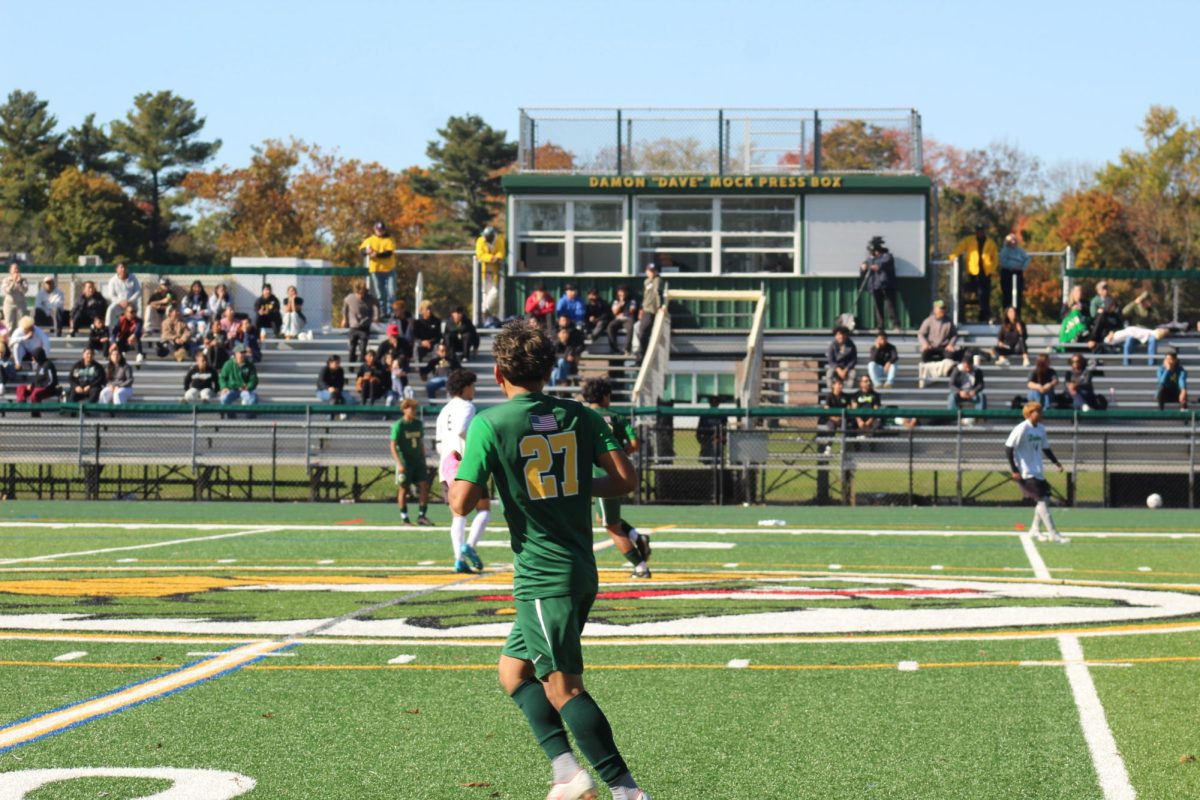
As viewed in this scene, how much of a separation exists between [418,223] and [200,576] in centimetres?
6366

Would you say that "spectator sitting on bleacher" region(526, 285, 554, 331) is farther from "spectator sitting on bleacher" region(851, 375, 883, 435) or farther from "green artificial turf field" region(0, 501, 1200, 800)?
"green artificial turf field" region(0, 501, 1200, 800)

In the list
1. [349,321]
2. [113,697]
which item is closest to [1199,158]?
[349,321]

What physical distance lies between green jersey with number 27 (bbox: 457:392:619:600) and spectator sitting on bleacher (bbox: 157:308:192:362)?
26.3m

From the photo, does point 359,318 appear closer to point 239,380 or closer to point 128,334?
point 239,380

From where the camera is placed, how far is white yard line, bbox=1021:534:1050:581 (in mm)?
14813

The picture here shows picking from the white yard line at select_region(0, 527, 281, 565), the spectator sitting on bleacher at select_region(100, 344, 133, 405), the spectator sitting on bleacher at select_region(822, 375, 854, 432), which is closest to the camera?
the white yard line at select_region(0, 527, 281, 565)

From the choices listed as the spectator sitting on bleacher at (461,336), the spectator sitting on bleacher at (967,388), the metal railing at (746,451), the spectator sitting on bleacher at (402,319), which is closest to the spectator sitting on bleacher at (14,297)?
the metal railing at (746,451)

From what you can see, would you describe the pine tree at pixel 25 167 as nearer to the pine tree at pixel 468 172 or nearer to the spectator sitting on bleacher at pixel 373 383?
the pine tree at pixel 468 172

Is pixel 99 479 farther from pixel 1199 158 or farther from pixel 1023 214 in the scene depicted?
pixel 1023 214

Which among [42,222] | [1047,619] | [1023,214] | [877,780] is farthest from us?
[42,222]

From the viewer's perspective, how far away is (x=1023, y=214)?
74562 millimetres

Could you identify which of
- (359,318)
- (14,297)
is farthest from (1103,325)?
(14,297)

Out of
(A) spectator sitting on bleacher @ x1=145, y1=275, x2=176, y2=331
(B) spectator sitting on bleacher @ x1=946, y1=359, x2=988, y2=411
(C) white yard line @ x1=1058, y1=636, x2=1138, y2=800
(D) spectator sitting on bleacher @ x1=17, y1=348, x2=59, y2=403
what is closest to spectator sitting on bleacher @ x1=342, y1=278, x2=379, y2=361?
(A) spectator sitting on bleacher @ x1=145, y1=275, x2=176, y2=331

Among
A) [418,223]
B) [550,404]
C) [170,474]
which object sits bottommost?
[170,474]
